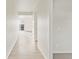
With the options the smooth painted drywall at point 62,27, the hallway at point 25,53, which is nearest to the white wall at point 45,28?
the hallway at point 25,53

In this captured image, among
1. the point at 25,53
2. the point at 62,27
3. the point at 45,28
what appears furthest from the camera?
the point at 25,53

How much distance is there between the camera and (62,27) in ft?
20.0

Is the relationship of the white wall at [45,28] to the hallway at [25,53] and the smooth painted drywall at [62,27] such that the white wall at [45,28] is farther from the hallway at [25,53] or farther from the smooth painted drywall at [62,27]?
the smooth painted drywall at [62,27]

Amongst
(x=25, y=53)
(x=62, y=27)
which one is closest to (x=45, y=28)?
(x=62, y=27)

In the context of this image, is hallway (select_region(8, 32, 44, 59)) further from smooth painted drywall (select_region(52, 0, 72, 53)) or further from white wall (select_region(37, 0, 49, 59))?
smooth painted drywall (select_region(52, 0, 72, 53))

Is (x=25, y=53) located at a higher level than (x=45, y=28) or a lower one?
lower

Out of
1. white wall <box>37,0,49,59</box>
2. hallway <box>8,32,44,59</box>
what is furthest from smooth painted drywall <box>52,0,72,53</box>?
hallway <box>8,32,44,59</box>

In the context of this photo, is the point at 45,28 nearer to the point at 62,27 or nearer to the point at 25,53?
the point at 62,27

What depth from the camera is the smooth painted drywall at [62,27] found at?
5953mm

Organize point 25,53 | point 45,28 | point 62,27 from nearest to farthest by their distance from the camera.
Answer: point 45,28
point 62,27
point 25,53

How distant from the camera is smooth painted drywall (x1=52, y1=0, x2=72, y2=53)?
595 cm
